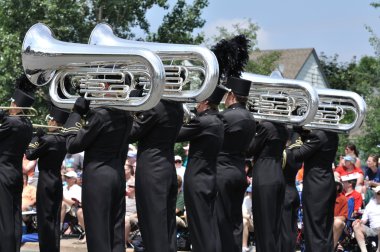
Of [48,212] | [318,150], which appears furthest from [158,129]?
[318,150]

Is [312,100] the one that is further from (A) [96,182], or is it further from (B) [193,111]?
(A) [96,182]

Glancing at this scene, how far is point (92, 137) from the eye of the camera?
8383 millimetres

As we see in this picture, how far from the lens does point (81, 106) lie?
8.38 metres

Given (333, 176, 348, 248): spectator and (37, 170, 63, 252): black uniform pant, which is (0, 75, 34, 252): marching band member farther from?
(333, 176, 348, 248): spectator

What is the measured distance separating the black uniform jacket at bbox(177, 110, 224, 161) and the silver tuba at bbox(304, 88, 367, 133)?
2.15 metres

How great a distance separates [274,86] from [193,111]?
1.16 meters

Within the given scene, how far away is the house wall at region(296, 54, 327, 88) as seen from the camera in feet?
174

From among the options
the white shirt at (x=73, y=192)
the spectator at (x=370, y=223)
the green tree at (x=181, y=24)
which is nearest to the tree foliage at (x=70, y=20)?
the green tree at (x=181, y=24)

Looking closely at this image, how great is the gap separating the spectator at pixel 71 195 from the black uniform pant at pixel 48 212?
3605 millimetres

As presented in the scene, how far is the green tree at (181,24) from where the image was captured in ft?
81.3

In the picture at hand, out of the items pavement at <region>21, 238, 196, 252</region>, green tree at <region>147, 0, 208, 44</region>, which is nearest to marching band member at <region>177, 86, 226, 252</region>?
pavement at <region>21, 238, 196, 252</region>

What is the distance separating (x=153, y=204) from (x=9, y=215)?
1818 mm

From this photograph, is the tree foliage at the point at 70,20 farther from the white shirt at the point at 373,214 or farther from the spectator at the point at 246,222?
the white shirt at the point at 373,214

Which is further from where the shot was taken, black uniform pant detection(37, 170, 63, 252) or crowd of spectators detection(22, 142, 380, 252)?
crowd of spectators detection(22, 142, 380, 252)
